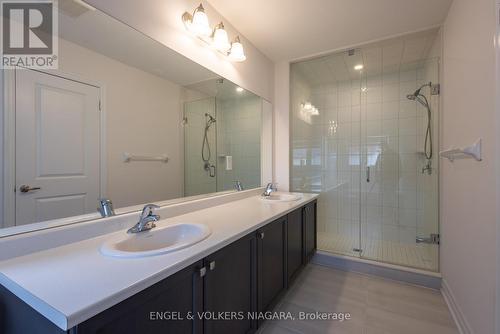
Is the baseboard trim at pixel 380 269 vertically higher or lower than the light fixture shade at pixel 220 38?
lower

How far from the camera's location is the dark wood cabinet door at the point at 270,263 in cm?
141

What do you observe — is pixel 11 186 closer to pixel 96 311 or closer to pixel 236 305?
pixel 96 311

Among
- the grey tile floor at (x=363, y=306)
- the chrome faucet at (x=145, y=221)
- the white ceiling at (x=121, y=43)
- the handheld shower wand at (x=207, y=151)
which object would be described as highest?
the white ceiling at (x=121, y=43)

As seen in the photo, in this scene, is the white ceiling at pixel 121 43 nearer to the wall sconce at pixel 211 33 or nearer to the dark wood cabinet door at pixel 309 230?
the wall sconce at pixel 211 33

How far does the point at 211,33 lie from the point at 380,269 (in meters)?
2.71

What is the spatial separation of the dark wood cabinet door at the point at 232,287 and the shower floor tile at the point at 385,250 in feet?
5.20

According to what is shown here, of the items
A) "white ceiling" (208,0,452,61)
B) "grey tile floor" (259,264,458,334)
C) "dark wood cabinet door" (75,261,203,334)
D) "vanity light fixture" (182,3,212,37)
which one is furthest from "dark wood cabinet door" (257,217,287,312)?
"white ceiling" (208,0,452,61)

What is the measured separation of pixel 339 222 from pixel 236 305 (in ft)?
7.59

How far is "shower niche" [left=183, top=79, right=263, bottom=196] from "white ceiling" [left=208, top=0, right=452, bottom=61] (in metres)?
0.56

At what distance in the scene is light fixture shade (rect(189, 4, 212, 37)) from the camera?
156 centimetres

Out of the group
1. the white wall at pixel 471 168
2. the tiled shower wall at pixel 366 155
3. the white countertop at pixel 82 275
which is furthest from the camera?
the tiled shower wall at pixel 366 155

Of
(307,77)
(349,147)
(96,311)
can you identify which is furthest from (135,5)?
(349,147)

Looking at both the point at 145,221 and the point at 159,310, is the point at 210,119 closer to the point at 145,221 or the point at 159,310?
the point at 145,221

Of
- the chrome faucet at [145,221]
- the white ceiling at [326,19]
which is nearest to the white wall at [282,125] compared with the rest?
the white ceiling at [326,19]
